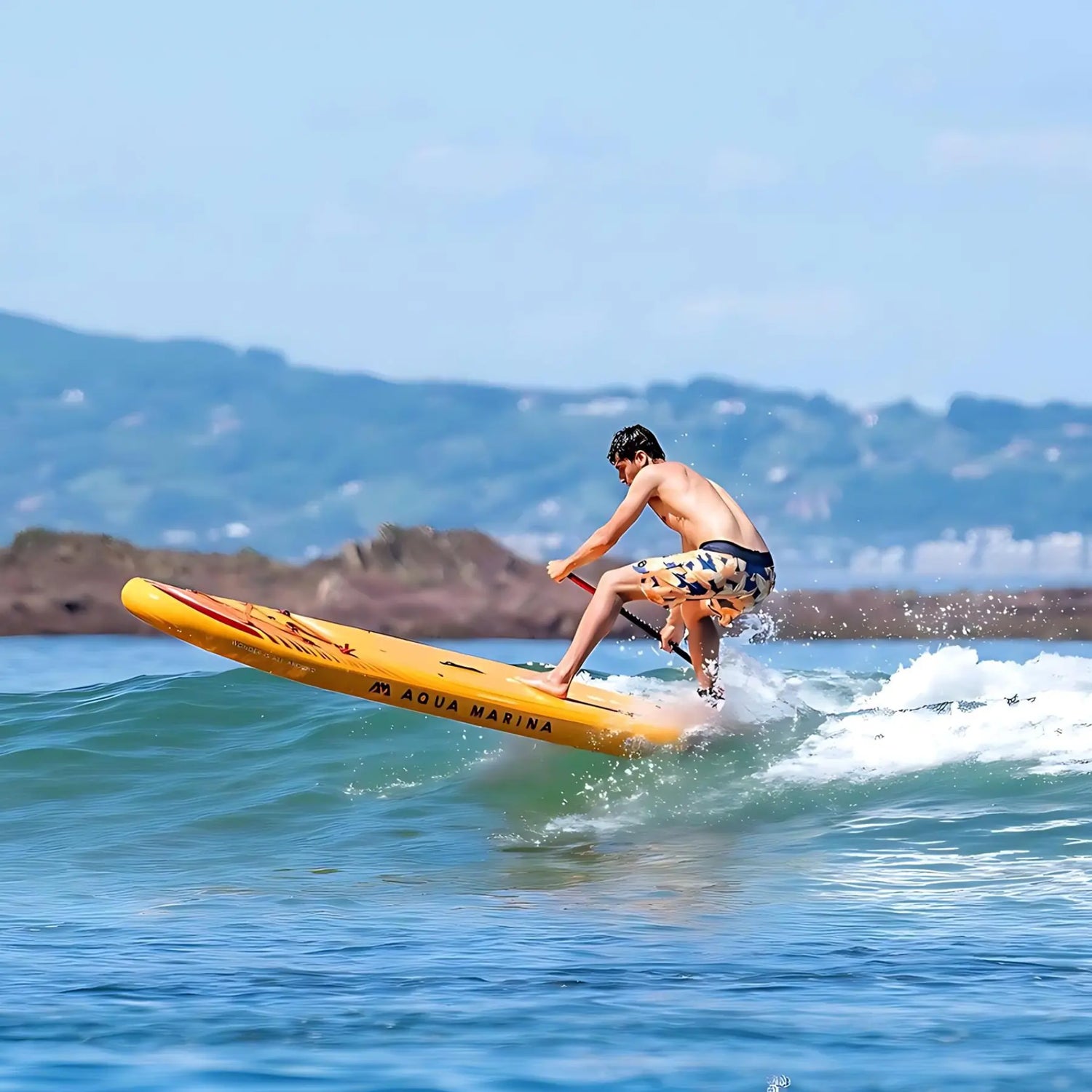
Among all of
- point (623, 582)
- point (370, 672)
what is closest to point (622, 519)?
point (623, 582)

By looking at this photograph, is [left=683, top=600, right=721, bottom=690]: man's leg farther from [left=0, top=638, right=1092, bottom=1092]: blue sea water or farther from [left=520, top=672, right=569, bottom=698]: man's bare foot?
[left=520, top=672, right=569, bottom=698]: man's bare foot

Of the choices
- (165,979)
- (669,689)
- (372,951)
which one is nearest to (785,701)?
(669,689)

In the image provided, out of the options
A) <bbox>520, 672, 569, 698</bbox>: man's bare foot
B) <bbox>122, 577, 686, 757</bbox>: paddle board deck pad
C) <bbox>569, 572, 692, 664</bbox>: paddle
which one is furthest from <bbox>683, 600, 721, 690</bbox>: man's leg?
<bbox>520, 672, 569, 698</bbox>: man's bare foot

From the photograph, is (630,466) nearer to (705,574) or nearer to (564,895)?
(705,574)

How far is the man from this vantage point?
30.1 ft

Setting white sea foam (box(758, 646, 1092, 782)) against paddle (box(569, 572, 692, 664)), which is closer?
white sea foam (box(758, 646, 1092, 782))

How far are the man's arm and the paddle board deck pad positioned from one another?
38.3 inches

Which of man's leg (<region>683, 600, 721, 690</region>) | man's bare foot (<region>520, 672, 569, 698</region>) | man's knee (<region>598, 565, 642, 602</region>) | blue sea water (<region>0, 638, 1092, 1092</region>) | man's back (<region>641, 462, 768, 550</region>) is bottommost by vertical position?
blue sea water (<region>0, 638, 1092, 1092</region>)

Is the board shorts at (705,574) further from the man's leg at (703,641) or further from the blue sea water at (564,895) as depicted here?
the blue sea water at (564,895)

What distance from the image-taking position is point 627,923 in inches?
250

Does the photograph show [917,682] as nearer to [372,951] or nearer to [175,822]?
[175,822]

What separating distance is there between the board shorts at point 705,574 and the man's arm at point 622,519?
0.78 feet

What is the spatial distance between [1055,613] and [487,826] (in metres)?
24.2

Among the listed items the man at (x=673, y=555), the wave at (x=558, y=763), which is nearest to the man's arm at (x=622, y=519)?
the man at (x=673, y=555)
